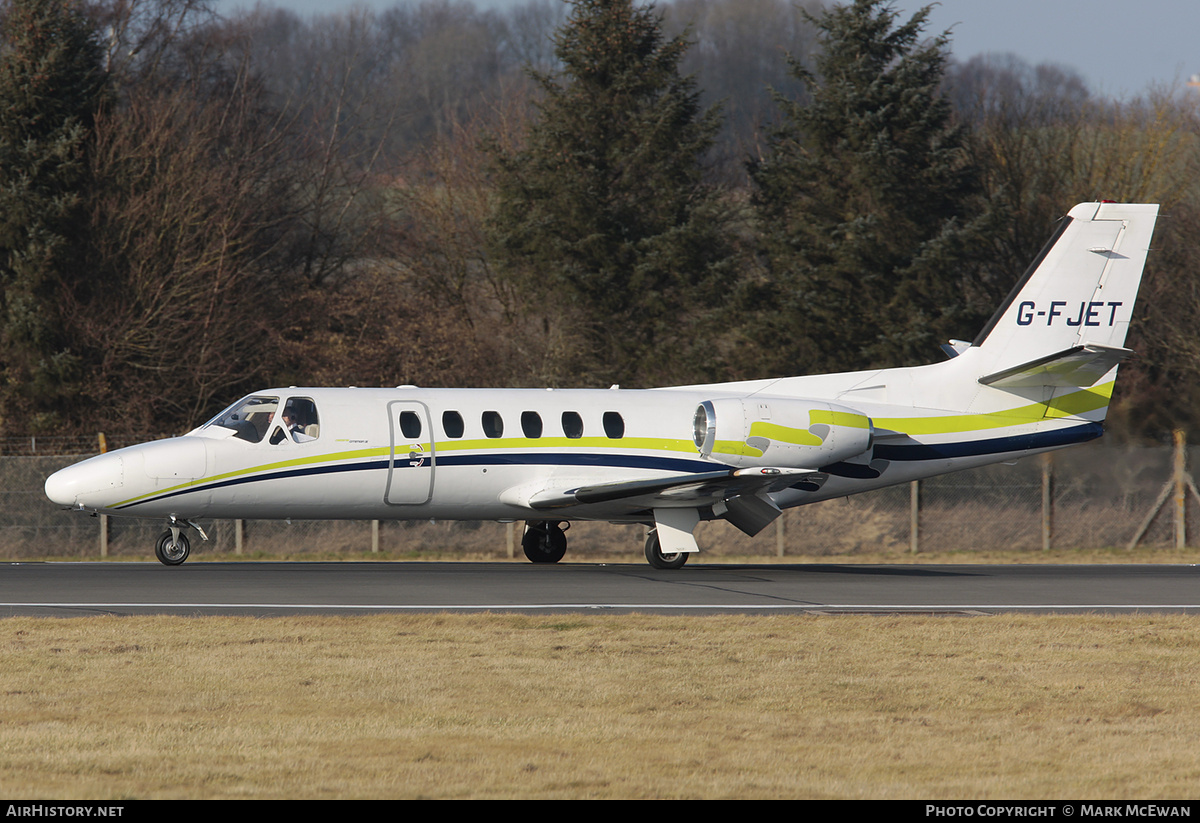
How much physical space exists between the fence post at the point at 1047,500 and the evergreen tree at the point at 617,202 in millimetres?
11512

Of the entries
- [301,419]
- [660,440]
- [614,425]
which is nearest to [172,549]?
[301,419]

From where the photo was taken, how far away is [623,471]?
68.4 ft

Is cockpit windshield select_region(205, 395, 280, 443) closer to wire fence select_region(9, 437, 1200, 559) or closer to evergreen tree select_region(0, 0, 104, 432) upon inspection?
wire fence select_region(9, 437, 1200, 559)

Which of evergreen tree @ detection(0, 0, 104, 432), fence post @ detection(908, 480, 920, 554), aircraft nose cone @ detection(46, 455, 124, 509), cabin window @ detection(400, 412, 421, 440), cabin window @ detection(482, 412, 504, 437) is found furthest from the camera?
evergreen tree @ detection(0, 0, 104, 432)

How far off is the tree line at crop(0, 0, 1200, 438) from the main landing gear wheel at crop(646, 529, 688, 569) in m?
14.4

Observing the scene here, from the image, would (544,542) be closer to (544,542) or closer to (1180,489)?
(544,542)

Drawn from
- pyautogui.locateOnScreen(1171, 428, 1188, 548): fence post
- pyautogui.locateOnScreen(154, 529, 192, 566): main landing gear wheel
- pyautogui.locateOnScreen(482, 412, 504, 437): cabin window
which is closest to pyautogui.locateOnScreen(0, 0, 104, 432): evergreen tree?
pyautogui.locateOnScreen(154, 529, 192, 566): main landing gear wheel

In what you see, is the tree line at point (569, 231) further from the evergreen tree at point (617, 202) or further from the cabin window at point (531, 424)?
the cabin window at point (531, 424)

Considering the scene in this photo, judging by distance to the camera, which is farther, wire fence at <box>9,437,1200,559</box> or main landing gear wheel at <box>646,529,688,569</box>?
wire fence at <box>9,437,1200,559</box>

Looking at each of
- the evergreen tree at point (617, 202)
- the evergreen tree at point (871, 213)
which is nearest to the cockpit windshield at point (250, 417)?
the evergreen tree at point (617, 202)

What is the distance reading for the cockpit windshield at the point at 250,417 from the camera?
757 inches

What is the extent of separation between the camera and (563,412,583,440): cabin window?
2070 cm

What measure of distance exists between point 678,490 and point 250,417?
6680mm
